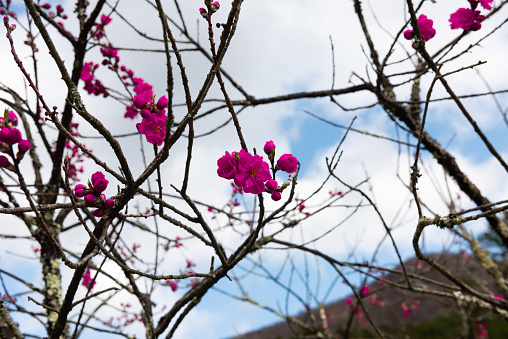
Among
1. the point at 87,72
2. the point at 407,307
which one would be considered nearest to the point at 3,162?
the point at 87,72

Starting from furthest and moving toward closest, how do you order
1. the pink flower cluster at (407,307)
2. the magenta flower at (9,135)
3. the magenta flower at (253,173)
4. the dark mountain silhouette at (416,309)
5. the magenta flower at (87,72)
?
1. the pink flower cluster at (407,307)
2. the dark mountain silhouette at (416,309)
3. the magenta flower at (87,72)
4. the magenta flower at (253,173)
5. the magenta flower at (9,135)

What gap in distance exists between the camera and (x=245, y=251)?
1764mm

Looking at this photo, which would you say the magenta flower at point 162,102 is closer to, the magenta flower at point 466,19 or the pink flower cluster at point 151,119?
the pink flower cluster at point 151,119

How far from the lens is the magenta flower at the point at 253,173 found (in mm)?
1238

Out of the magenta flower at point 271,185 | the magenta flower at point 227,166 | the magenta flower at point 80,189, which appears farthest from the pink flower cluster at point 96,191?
the magenta flower at point 271,185

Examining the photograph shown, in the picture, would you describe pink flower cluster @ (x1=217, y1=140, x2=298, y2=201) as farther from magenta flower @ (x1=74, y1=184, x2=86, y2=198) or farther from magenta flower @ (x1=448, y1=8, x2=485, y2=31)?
magenta flower @ (x1=448, y1=8, x2=485, y2=31)

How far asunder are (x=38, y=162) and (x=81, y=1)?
1305 mm

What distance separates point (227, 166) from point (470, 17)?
5.63ft

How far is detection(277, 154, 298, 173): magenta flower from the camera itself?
50.9 inches

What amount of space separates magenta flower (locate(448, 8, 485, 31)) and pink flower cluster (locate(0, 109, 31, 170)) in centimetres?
219

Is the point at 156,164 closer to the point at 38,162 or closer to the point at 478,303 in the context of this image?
the point at 38,162

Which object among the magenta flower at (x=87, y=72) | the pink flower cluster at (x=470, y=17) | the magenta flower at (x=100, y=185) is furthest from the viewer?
the magenta flower at (x=87, y=72)

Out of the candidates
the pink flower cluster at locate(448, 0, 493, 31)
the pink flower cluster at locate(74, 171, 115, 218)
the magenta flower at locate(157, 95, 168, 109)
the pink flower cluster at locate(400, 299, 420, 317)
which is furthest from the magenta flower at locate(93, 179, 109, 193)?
the pink flower cluster at locate(400, 299, 420, 317)

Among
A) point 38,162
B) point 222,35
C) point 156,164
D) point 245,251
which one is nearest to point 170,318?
point 245,251
